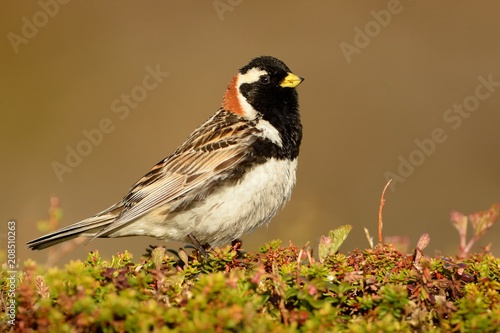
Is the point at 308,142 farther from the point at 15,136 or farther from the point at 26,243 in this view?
the point at 26,243

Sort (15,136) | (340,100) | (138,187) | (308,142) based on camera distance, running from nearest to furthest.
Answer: (138,187), (15,136), (308,142), (340,100)

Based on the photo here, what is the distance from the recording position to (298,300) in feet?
10.6

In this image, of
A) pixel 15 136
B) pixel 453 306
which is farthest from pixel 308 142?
pixel 453 306

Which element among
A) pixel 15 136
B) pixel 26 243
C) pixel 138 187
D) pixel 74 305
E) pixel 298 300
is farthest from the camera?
pixel 15 136

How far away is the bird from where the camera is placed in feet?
19.1

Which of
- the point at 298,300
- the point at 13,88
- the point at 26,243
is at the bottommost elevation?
the point at 298,300

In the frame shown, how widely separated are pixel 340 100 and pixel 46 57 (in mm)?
5866
